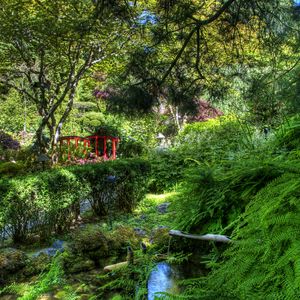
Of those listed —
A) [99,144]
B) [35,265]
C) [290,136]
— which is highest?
[99,144]

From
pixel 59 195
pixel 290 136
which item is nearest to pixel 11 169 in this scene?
pixel 59 195

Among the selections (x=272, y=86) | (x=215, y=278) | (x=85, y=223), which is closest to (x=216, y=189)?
(x=215, y=278)

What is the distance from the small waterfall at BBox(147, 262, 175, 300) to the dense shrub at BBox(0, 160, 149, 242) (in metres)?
2.80

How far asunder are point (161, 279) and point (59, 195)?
3.34m

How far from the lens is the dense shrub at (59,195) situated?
451 centimetres

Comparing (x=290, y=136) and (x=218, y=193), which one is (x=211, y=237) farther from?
(x=290, y=136)

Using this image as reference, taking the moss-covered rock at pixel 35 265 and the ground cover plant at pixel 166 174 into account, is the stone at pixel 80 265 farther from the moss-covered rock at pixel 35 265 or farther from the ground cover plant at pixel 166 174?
the moss-covered rock at pixel 35 265

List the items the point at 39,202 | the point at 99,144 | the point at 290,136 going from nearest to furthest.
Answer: the point at 290,136 < the point at 39,202 < the point at 99,144

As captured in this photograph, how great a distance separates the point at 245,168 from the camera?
1.62 m

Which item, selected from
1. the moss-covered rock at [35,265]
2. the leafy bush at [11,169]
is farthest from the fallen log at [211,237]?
the leafy bush at [11,169]

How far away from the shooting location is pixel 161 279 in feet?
6.75

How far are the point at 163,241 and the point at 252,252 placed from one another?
1.76 m

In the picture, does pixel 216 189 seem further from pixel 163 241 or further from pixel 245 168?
pixel 163 241

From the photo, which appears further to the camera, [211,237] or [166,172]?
[166,172]
